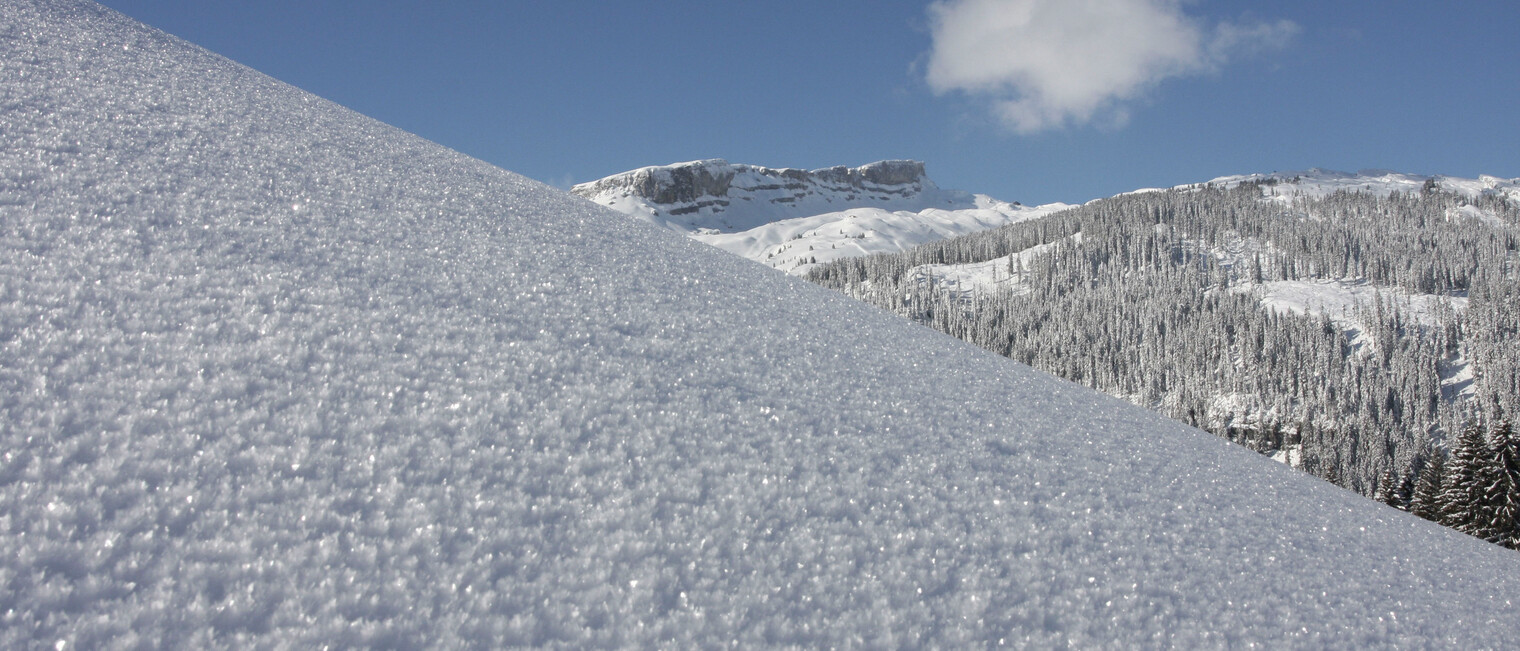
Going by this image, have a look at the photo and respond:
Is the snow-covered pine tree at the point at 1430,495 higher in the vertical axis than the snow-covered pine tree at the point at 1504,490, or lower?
lower

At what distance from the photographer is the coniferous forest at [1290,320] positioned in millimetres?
73188

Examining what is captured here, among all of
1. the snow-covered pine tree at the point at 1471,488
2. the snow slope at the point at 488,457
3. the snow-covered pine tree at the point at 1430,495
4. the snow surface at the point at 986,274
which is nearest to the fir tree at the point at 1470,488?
the snow-covered pine tree at the point at 1471,488

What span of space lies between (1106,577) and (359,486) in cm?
322

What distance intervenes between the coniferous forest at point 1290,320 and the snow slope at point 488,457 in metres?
42.1

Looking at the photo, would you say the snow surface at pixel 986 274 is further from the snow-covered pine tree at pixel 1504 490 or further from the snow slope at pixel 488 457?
the snow slope at pixel 488 457

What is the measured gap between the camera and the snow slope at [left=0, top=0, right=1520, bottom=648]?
6.41ft

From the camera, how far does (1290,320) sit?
114 meters

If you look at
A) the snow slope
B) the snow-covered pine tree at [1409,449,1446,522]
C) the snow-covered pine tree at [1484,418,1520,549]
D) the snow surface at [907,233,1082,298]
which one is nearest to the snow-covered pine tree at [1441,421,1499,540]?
the snow-covered pine tree at [1484,418,1520,549]

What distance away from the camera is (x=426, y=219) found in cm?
475

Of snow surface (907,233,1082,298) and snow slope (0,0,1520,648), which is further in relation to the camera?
snow surface (907,233,1082,298)

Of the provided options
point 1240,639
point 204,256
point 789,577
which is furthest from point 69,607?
point 1240,639

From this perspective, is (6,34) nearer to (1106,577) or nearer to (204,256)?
(204,256)

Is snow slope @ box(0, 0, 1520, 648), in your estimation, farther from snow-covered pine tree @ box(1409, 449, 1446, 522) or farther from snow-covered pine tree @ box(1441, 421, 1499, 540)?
snow-covered pine tree @ box(1409, 449, 1446, 522)

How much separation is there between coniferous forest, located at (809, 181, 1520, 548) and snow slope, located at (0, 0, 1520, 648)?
42115mm
